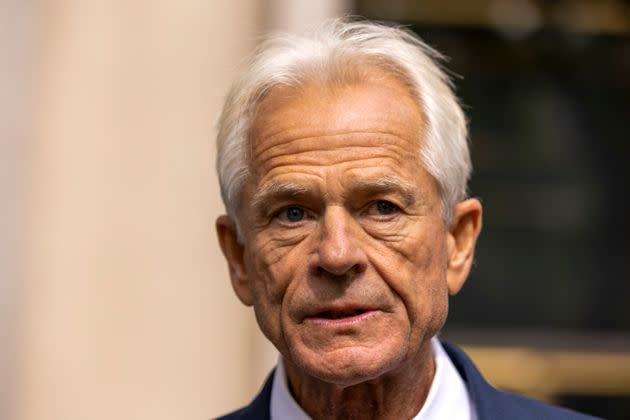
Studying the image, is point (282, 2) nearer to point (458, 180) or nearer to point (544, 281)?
point (544, 281)

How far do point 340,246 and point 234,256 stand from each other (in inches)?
22.0

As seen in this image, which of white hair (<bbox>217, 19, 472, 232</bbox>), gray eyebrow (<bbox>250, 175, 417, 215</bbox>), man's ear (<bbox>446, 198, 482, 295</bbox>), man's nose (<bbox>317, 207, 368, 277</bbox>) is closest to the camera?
man's nose (<bbox>317, 207, 368, 277</bbox>)

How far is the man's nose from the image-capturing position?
3.05m

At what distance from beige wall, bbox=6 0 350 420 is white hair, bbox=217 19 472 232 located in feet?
8.58

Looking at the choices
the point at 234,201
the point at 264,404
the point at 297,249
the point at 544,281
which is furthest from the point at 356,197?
the point at 544,281

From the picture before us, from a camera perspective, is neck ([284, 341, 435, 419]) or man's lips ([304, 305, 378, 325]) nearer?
man's lips ([304, 305, 378, 325])

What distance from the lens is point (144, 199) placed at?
19.9 ft

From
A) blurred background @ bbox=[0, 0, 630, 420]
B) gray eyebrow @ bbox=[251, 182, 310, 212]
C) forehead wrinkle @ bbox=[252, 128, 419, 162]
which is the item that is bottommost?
blurred background @ bbox=[0, 0, 630, 420]

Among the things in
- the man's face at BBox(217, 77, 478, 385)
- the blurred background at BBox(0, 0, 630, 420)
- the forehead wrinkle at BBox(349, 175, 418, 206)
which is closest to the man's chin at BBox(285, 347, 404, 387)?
the man's face at BBox(217, 77, 478, 385)

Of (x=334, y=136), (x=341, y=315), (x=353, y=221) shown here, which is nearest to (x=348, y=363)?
(x=341, y=315)

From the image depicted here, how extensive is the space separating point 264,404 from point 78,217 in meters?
2.78

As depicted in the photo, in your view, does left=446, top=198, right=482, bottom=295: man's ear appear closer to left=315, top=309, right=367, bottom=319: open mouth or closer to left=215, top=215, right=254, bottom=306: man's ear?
left=315, top=309, right=367, bottom=319: open mouth

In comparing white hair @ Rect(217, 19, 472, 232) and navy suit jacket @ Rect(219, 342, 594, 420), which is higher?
white hair @ Rect(217, 19, 472, 232)

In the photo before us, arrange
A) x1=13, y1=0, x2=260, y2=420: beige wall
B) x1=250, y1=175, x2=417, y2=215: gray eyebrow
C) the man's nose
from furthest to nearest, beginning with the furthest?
1. x1=13, y1=0, x2=260, y2=420: beige wall
2. x1=250, y1=175, x2=417, y2=215: gray eyebrow
3. the man's nose
